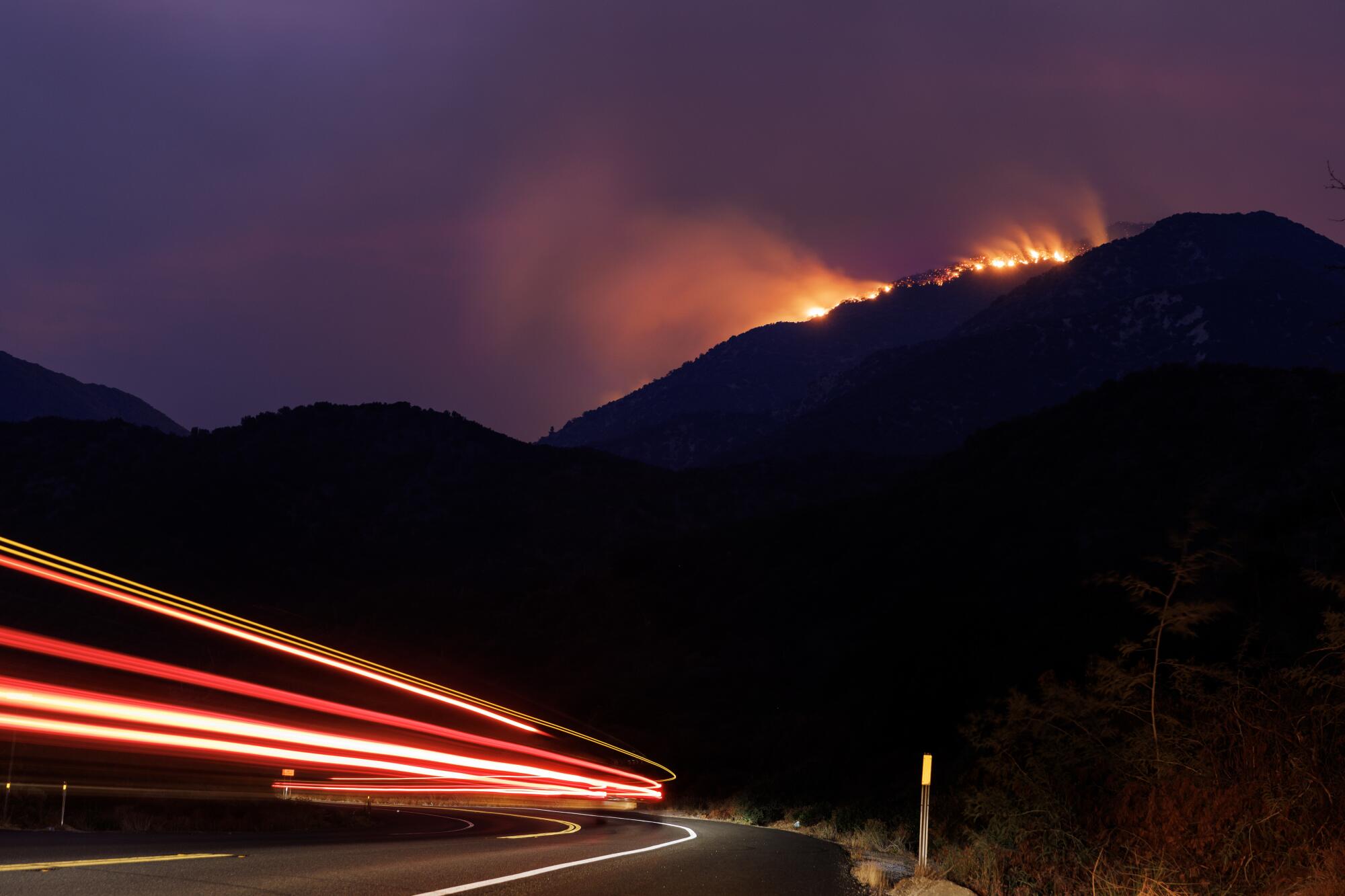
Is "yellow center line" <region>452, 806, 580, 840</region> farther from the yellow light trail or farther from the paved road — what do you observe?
the yellow light trail

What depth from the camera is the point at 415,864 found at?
1143 centimetres

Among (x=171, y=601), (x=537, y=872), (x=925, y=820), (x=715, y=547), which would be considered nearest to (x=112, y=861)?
(x=537, y=872)

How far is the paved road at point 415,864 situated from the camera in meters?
8.87

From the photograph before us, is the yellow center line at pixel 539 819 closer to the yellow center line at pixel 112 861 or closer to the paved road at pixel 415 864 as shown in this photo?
the paved road at pixel 415 864

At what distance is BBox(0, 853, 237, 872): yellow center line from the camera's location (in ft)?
30.1

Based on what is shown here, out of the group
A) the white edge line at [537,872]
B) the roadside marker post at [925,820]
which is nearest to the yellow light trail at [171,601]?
the white edge line at [537,872]

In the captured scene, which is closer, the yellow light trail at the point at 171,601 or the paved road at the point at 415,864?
the paved road at the point at 415,864

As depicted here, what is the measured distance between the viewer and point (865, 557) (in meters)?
92.8

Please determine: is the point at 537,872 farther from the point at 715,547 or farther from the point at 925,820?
the point at 715,547

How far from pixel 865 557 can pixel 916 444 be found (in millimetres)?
89022

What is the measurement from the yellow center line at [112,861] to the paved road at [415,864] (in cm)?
5

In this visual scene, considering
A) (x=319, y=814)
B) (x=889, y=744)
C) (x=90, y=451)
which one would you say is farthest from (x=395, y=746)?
(x=90, y=451)

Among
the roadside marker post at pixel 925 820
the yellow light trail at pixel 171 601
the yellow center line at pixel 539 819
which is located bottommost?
the yellow center line at pixel 539 819

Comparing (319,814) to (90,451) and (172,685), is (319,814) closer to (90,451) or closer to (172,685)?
(172,685)
